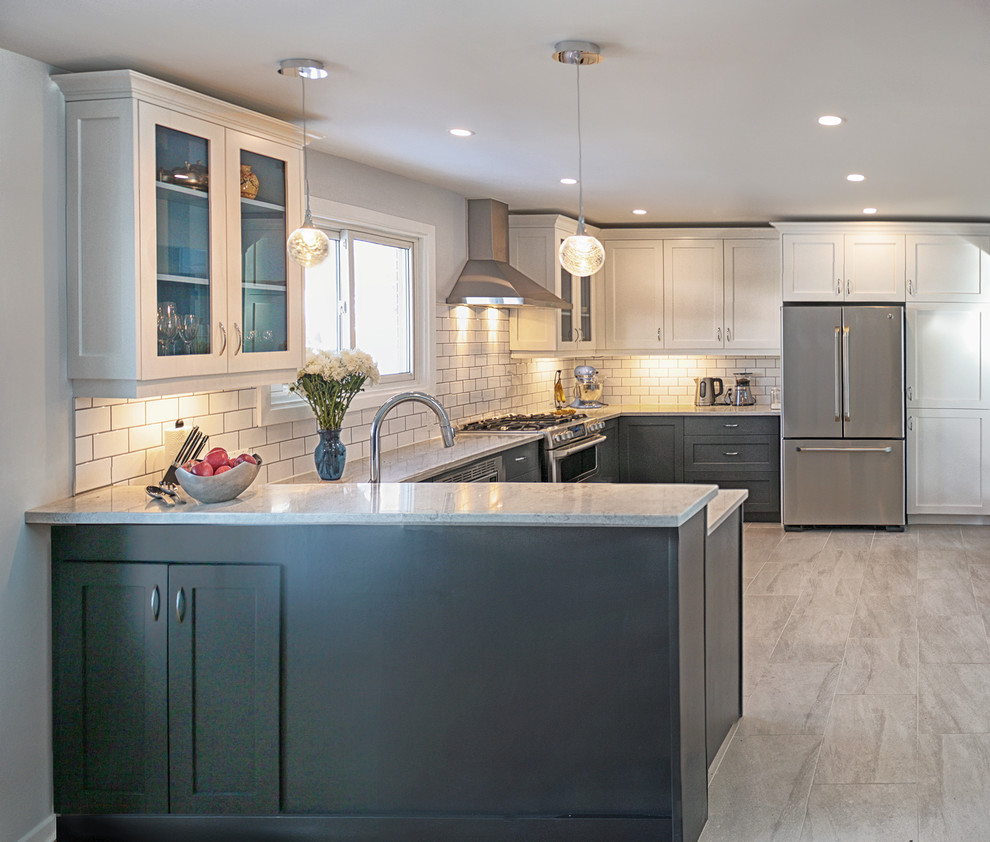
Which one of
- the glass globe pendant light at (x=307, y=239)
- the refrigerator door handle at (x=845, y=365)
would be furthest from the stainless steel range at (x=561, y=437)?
the glass globe pendant light at (x=307, y=239)

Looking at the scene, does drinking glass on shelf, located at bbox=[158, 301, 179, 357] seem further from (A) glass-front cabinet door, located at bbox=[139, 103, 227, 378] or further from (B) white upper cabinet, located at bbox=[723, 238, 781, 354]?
(B) white upper cabinet, located at bbox=[723, 238, 781, 354]

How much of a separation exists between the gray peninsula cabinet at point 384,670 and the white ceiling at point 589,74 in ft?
4.49

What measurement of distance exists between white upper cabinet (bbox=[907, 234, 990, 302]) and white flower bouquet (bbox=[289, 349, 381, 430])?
205 inches

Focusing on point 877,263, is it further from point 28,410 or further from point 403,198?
point 28,410

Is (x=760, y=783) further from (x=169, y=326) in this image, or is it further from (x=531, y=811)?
(x=169, y=326)

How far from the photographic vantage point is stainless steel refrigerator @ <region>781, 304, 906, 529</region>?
7.66 meters

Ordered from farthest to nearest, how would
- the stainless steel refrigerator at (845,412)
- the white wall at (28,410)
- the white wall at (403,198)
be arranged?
the stainless steel refrigerator at (845,412) < the white wall at (403,198) < the white wall at (28,410)

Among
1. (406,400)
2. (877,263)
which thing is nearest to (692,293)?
(877,263)

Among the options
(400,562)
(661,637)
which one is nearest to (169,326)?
(400,562)

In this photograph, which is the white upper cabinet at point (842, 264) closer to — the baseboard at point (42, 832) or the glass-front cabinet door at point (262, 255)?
the glass-front cabinet door at point (262, 255)

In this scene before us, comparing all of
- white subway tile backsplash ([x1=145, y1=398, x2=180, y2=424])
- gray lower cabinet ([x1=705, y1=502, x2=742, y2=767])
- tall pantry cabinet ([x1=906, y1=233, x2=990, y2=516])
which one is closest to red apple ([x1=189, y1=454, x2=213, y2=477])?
white subway tile backsplash ([x1=145, y1=398, x2=180, y2=424])

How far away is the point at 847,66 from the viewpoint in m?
3.41

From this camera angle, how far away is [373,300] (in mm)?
5445

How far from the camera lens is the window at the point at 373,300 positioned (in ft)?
15.9
